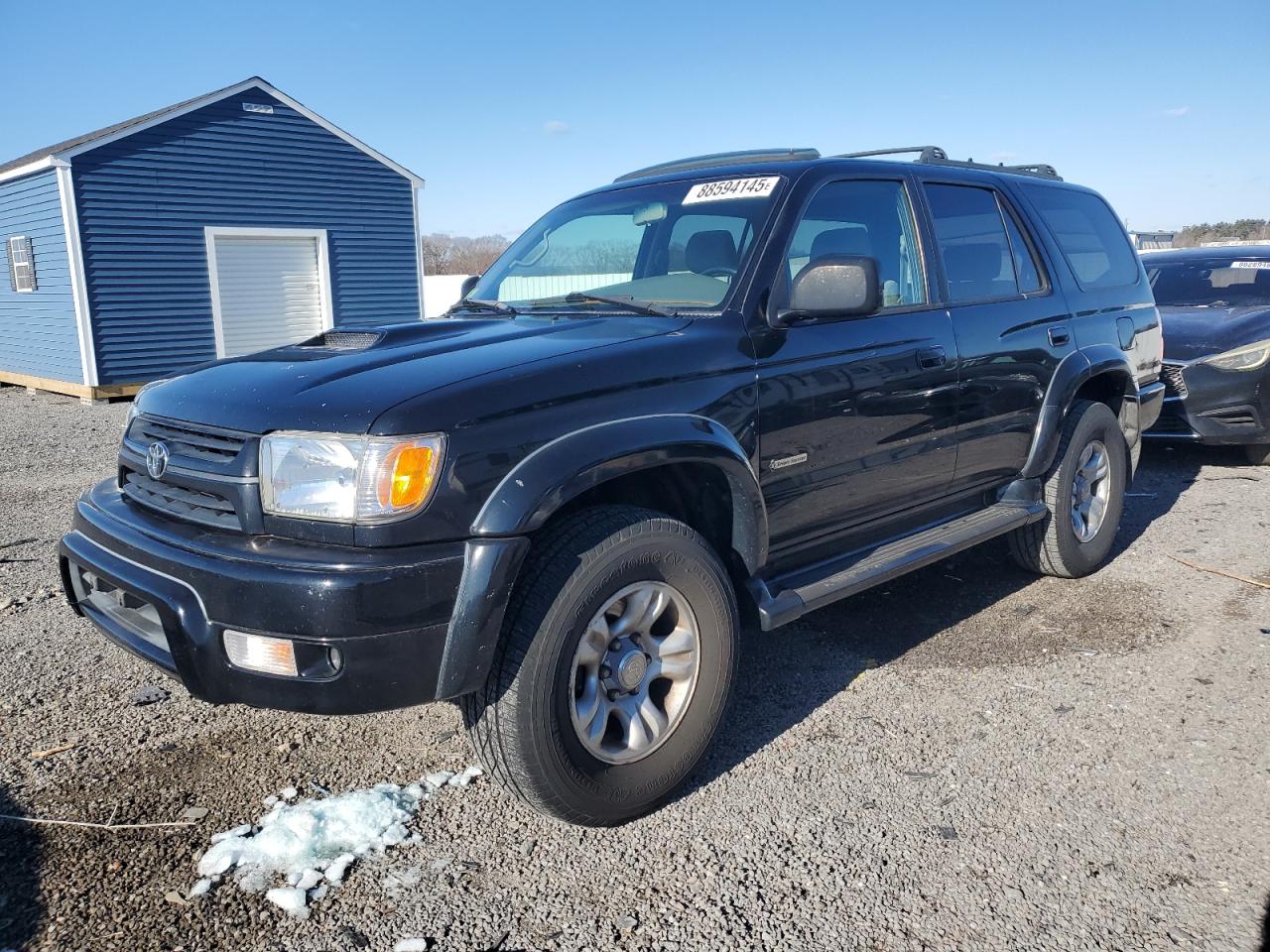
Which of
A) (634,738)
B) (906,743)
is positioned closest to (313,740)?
(634,738)

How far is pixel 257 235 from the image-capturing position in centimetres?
1552

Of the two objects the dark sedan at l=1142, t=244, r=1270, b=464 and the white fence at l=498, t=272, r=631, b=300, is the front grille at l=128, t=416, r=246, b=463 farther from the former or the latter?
the dark sedan at l=1142, t=244, r=1270, b=464

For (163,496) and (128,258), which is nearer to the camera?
(163,496)

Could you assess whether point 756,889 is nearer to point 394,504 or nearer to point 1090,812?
point 1090,812

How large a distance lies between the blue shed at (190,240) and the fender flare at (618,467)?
524 inches

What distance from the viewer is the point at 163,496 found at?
2797 millimetres

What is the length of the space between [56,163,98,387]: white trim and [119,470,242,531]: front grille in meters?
12.6

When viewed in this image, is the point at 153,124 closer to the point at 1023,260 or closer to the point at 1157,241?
the point at 1023,260

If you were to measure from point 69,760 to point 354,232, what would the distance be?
1497 cm

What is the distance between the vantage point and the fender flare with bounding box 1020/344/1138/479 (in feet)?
14.7

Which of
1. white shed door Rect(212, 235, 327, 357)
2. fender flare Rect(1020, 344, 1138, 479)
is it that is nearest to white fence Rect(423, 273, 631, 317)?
fender flare Rect(1020, 344, 1138, 479)

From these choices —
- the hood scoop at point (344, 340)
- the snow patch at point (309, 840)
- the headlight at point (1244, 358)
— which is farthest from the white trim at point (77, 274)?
the headlight at point (1244, 358)

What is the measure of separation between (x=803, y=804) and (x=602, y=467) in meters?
1.25

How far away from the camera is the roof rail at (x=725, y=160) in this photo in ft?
12.7
